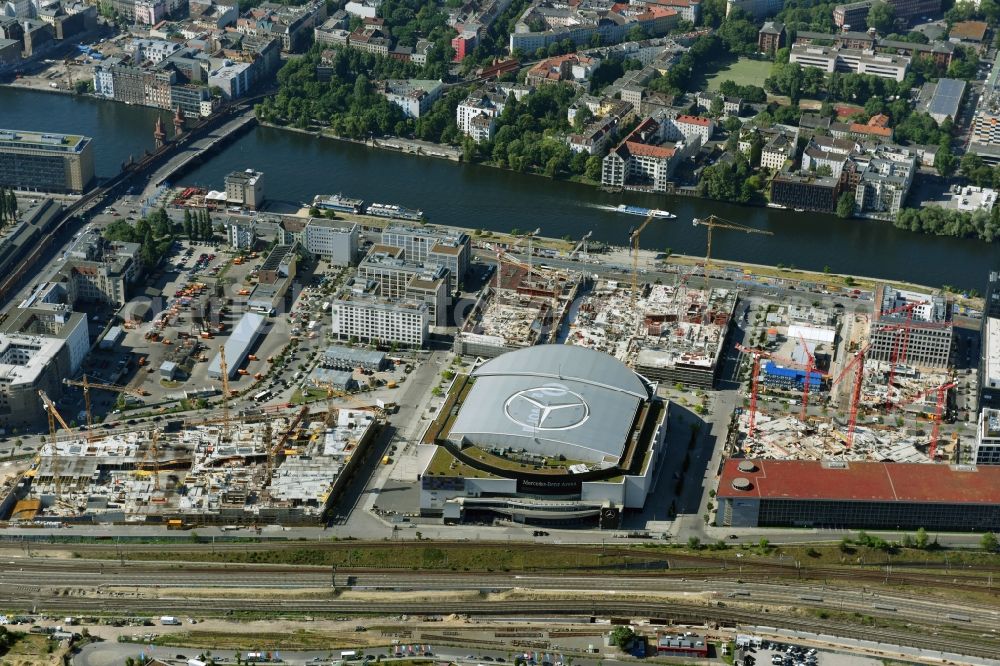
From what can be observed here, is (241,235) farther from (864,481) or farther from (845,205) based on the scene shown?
(864,481)

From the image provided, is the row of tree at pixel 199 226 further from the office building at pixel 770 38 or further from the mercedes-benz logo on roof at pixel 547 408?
the office building at pixel 770 38

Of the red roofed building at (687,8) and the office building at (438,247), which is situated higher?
the red roofed building at (687,8)

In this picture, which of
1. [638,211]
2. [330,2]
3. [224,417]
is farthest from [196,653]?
[330,2]

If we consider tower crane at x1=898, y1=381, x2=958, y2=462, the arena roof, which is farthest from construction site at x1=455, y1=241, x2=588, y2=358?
tower crane at x1=898, y1=381, x2=958, y2=462

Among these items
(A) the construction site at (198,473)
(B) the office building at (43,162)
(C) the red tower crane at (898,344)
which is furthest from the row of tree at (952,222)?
(B) the office building at (43,162)

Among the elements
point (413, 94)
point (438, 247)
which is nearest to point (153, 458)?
point (438, 247)
